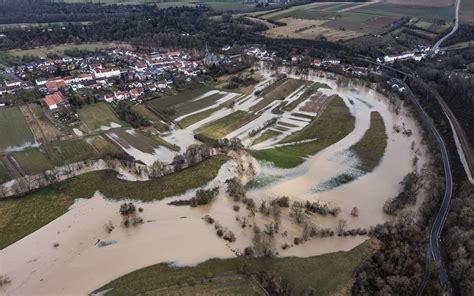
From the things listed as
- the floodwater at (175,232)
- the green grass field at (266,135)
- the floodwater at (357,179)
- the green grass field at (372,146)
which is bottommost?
the floodwater at (175,232)

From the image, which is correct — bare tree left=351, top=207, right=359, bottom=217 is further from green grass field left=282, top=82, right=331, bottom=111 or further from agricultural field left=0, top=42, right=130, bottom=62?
agricultural field left=0, top=42, right=130, bottom=62

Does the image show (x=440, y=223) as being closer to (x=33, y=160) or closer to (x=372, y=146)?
(x=372, y=146)

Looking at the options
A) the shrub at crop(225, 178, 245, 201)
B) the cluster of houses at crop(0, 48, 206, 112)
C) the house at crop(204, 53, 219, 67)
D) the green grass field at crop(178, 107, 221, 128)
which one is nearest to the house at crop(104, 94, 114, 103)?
the cluster of houses at crop(0, 48, 206, 112)

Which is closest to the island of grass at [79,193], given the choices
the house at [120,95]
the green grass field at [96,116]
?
the green grass field at [96,116]

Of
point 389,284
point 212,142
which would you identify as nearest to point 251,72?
point 212,142

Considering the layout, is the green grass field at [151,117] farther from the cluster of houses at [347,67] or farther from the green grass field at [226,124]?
the cluster of houses at [347,67]

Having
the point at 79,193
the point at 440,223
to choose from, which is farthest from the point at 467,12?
the point at 79,193
